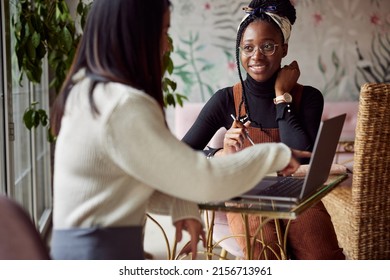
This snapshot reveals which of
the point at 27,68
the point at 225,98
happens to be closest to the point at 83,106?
the point at 225,98

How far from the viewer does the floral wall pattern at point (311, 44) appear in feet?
5.44

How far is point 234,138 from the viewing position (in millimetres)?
1437

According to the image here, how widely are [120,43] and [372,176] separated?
1.15 metres

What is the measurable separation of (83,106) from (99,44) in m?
0.11

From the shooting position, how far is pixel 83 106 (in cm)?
98

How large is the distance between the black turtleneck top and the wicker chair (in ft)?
0.96

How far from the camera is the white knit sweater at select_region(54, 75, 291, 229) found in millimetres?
942

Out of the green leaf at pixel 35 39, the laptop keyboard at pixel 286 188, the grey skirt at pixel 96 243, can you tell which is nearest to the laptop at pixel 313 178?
the laptop keyboard at pixel 286 188

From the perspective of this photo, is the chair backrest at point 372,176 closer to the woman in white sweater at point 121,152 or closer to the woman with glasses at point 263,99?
the woman with glasses at point 263,99

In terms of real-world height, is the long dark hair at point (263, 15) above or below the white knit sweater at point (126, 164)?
above

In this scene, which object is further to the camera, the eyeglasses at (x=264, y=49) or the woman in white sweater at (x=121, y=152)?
the eyeglasses at (x=264, y=49)

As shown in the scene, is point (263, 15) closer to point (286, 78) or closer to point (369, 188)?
point (286, 78)

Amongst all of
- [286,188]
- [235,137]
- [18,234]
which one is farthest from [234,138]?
[18,234]
